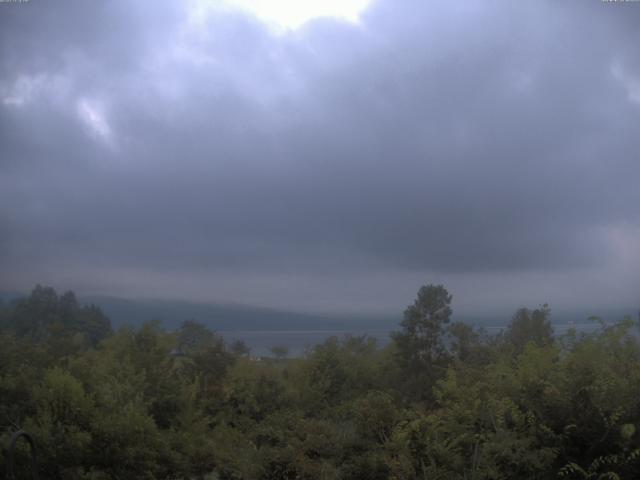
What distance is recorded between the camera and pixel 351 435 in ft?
32.0

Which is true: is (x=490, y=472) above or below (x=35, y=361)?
below

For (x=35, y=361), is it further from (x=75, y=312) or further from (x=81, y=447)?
(x=75, y=312)

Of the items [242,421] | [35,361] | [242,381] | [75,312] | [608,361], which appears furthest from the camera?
[75,312]

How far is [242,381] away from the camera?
57.1 feet

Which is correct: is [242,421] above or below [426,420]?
below

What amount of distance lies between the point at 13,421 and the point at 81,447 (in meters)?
1.33

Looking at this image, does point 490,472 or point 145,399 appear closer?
→ point 490,472

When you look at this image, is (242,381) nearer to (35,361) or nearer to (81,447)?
(35,361)

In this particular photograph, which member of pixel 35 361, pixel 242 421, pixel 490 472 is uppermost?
pixel 35 361

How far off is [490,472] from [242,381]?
10781 millimetres

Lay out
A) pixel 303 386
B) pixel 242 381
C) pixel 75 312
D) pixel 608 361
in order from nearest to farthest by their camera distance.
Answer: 1. pixel 608 361
2. pixel 242 381
3. pixel 303 386
4. pixel 75 312

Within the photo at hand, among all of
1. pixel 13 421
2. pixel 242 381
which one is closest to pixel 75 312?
pixel 242 381

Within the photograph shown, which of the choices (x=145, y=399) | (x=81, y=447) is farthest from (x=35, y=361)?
(x=81, y=447)

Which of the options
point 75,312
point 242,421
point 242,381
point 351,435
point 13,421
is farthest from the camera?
point 75,312
